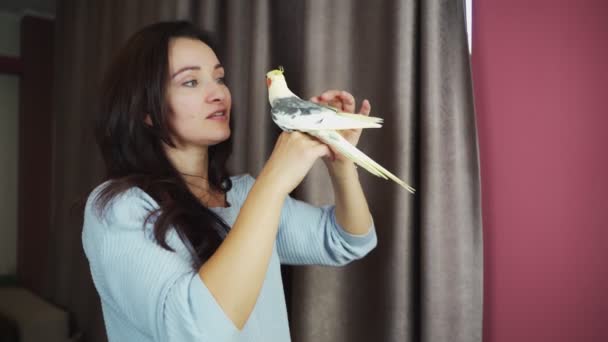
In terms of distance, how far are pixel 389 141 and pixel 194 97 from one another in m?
0.45

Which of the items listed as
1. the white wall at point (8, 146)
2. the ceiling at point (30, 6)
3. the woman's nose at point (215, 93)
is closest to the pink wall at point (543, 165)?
the woman's nose at point (215, 93)

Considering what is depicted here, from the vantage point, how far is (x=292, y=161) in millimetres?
645

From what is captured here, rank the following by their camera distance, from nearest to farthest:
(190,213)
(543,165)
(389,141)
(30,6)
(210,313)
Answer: (210,313) < (190,213) < (543,165) < (389,141) < (30,6)

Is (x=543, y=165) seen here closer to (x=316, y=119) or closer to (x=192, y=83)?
(x=316, y=119)

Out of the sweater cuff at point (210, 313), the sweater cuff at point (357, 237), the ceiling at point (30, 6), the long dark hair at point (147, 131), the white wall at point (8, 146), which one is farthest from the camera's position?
the white wall at point (8, 146)

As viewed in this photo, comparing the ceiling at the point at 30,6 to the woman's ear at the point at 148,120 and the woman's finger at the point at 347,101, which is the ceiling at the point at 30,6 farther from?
the woman's finger at the point at 347,101

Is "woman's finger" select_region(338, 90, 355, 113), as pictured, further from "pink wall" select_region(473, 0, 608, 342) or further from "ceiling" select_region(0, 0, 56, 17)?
"ceiling" select_region(0, 0, 56, 17)

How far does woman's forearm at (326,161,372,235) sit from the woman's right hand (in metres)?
0.18

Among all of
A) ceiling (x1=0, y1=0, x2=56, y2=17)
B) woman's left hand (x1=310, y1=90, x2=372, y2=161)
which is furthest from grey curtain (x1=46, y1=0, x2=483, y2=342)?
ceiling (x1=0, y1=0, x2=56, y2=17)

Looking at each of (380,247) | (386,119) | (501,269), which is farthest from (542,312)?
(386,119)

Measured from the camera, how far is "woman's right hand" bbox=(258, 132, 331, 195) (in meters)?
0.64

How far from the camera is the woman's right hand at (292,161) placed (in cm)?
64

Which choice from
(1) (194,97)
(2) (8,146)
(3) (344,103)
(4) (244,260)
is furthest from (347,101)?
(2) (8,146)

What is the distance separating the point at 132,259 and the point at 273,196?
0.23 m
